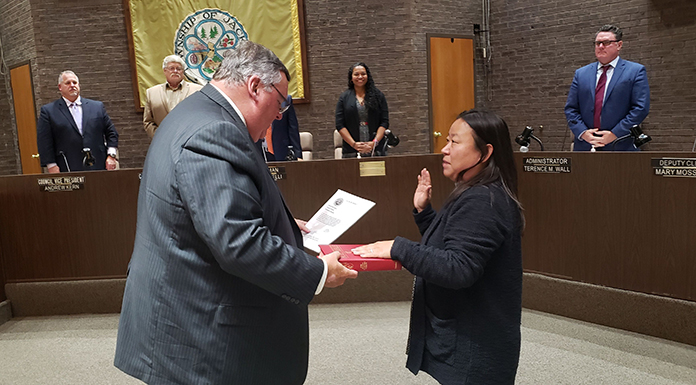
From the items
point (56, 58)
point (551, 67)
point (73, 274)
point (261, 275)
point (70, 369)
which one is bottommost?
point (70, 369)

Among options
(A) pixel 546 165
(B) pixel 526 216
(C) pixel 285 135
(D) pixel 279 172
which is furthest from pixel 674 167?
(C) pixel 285 135

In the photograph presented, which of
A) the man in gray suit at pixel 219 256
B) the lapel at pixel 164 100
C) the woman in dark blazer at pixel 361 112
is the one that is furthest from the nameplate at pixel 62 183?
the man in gray suit at pixel 219 256

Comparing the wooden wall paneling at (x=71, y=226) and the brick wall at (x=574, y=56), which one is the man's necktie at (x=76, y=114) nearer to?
the wooden wall paneling at (x=71, y=226)

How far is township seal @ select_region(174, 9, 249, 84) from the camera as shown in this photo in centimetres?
775

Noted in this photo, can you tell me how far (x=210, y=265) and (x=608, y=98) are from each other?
13.6 ft

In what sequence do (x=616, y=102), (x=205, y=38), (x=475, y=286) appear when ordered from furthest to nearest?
(x=205, y=38) → (x=616, y=102) → (x=475, y=286)

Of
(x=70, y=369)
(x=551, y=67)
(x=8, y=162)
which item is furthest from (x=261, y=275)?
(x=8, y=162)

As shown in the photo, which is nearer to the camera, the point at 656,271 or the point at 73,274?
the point at 656,271

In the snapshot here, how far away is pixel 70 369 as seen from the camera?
3.18 metres

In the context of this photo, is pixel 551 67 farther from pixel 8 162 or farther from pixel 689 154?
pixel 8 162

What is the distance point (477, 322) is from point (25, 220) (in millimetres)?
3635

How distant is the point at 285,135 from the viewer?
5277mm

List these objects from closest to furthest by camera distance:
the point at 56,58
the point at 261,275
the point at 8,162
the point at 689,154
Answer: the point at 261,275
the point at 689,154
the point at 56,58
the point at 8,162

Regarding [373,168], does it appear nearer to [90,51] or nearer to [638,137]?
[638,137]
